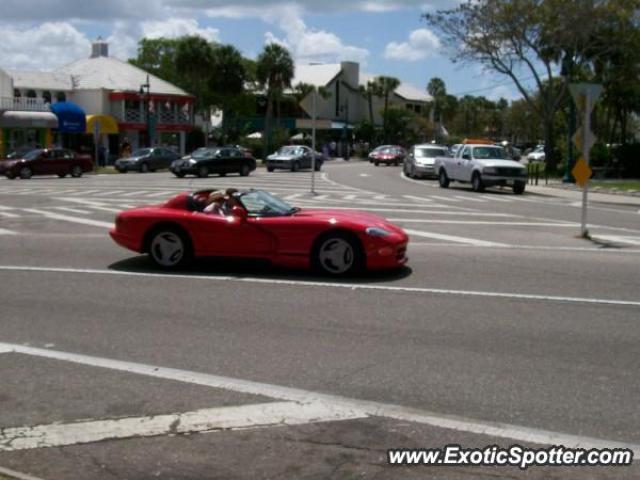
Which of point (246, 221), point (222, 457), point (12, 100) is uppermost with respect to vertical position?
point (12, 100)

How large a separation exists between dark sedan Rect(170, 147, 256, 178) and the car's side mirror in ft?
93.8

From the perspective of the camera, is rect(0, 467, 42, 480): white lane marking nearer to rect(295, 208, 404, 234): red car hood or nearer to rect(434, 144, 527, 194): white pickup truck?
rect(295, 208, 404, 234): red car hood

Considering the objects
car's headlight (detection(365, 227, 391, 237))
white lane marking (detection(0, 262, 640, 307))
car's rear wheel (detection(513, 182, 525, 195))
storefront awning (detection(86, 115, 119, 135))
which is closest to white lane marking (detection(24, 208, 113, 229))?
white lane marking (detection(0, 262, 640, 307))

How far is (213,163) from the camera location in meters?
40.3

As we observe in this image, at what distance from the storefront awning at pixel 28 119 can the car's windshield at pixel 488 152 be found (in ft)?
98.7

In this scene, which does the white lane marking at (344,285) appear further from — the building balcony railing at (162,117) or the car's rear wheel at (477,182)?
the building balcony railing at (162,117)

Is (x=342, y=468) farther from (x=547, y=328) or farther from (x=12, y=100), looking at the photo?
(x=12, y=100)

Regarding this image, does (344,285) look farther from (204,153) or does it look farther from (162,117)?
(162,117)

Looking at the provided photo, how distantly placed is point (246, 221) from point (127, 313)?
253 cm

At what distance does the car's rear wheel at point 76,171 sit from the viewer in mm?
41500

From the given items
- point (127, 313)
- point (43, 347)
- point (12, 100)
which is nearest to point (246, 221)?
point (127, 313)

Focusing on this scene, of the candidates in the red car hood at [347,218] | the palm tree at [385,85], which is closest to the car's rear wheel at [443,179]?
the red car hood at [347,218]

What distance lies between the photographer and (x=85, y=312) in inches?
353

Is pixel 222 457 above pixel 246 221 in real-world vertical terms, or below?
below
